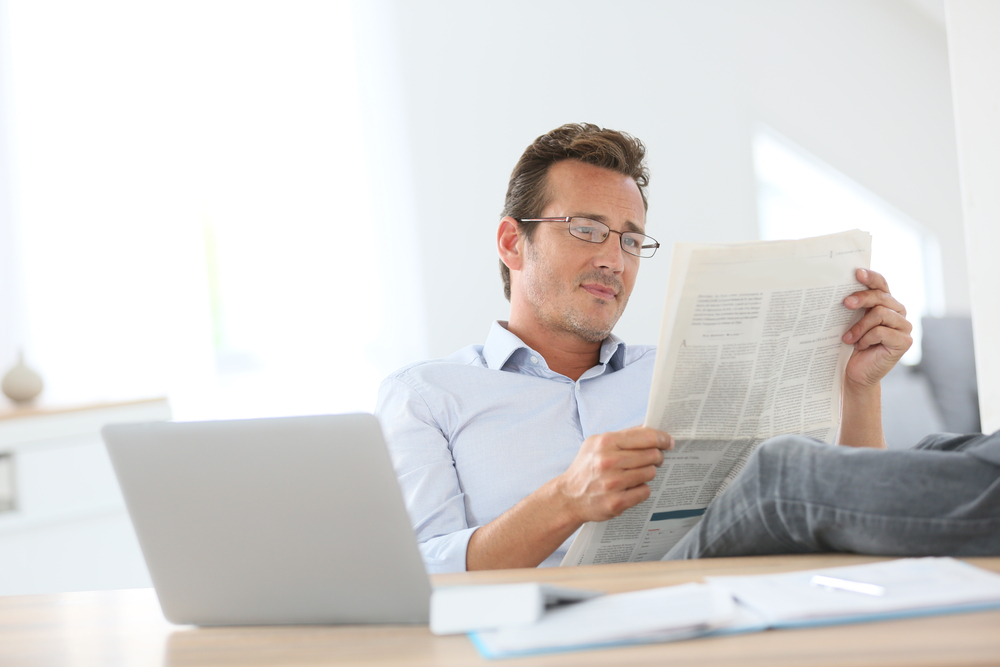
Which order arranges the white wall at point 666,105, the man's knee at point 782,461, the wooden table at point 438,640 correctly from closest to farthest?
the wooden table at point 438,640 < the man's knee at point 782,461 < the white wall at point 666,105

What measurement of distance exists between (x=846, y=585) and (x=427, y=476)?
80cm

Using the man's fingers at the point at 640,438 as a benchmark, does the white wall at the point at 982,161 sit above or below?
above

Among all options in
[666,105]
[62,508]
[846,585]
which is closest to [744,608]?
[846,585]

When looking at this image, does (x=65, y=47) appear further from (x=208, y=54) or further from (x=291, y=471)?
(x=291, y=471)

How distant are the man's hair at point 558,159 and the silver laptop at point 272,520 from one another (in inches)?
41.5

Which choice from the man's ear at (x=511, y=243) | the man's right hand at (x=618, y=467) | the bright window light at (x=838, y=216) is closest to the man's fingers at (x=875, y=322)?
the man's right hand at (x=618, y=467)

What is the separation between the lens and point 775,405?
1180mm

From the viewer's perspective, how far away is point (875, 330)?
1.21 meters

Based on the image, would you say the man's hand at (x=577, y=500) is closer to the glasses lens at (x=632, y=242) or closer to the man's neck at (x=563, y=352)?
the man's neck at (x=563, y=352)

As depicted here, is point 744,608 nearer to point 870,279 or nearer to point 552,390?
point 870,279

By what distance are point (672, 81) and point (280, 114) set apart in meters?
1.83

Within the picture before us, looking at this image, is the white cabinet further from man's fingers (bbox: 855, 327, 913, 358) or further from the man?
man's fingers (bbox: 855, 327, 913, 358)

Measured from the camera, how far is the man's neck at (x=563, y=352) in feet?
5.60

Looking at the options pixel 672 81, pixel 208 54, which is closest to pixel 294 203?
pixel 208 54
